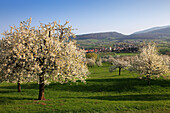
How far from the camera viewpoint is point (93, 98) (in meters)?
29.7

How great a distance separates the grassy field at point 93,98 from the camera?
19.2 meters

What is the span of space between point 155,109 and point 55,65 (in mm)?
15261

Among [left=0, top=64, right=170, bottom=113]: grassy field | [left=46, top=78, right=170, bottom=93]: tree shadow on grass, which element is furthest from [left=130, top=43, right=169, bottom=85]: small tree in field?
[left=0, top=64, right=170, bottom=113]: grassy field

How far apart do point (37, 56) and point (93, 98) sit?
1632 cm

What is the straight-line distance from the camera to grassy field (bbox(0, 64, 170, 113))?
19188 mm

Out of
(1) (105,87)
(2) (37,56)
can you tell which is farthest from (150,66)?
(2) (37,56)

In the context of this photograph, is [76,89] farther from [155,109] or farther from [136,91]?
[155,109]

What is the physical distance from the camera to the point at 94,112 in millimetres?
18156

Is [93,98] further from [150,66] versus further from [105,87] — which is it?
[150,66]

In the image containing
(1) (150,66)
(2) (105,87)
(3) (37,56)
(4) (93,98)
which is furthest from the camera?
(2) (105,87)

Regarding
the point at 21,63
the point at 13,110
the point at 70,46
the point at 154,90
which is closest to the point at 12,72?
the point at 21,63

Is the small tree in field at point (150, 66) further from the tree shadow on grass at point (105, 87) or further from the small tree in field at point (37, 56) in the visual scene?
the small tree in field at point (37, 56)

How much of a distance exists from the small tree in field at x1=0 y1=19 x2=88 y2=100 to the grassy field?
387cm

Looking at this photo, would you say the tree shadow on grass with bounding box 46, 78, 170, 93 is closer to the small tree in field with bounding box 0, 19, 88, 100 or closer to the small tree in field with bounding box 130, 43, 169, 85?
the small tree in field with bounding box 130, 43, 169, 85
